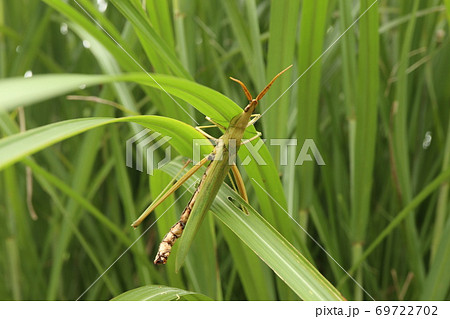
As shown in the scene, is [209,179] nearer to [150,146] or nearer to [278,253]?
[278,253]

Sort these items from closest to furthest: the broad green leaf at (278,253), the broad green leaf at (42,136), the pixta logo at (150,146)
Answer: the broad green leaf at (42,136) < the broad green leaf at (278,253) < the pixta logo at (150,146)

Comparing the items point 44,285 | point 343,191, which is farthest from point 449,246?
point 44,285

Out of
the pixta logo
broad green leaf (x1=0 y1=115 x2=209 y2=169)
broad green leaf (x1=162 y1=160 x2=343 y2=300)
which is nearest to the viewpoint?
broad green leaf (x1=0 y1=115 x2=209 y2=169)

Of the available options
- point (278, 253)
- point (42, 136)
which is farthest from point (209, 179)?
point (42, 136)

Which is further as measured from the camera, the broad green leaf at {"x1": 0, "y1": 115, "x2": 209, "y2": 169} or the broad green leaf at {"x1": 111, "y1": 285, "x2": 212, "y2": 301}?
the broad green leaf at {"x1": 111, "y1": 285, "x2": 212, "y2": 301}

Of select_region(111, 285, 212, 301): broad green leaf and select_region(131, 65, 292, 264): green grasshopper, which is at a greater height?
Answer: select_region(131, 65, 292, 264): green grasshopper

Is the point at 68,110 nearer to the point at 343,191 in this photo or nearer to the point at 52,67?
the point at 52,67

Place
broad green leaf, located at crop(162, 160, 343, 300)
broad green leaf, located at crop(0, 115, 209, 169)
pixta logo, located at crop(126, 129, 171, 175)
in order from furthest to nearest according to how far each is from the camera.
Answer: pixta logo, located at crop(126, 129, 171, 175) < broad green leaf, located at crop(162, 160, 343, 300) < broad green leaf, located at crop(0, 115, 209, 169)

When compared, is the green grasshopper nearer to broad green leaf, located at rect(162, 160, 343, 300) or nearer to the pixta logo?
broad green leaf, located at rect(162, 160, 343, 300)

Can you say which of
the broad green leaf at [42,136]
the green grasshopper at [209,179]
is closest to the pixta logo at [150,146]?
the green grasshopper at [209,179]

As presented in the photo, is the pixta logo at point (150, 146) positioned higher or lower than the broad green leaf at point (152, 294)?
higher

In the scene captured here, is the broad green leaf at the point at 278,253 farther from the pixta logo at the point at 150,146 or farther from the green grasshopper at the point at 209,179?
the pixta logo at the point at 150,146

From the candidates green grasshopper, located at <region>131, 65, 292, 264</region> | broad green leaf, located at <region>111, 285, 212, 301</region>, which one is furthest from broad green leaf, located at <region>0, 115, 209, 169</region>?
broad green leaf, located at <region>111, 285, 212, 301</region>
